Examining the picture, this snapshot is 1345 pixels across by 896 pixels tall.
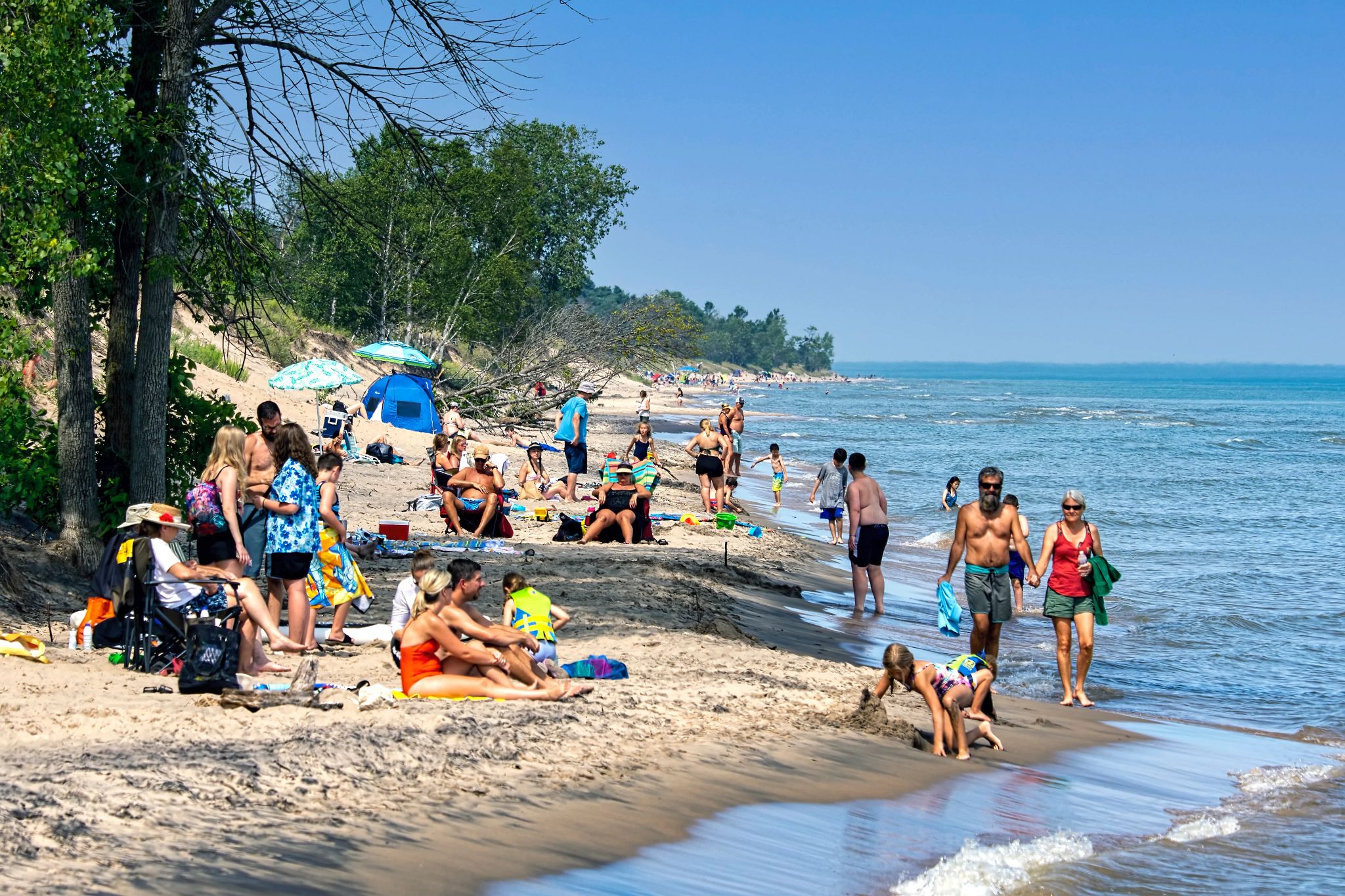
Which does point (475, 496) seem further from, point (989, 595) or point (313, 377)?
point (313, 377)

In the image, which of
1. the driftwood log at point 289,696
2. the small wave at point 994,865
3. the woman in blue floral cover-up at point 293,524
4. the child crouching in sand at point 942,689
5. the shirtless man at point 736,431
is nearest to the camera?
the small wave at point 994,865

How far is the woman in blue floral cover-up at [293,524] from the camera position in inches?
313

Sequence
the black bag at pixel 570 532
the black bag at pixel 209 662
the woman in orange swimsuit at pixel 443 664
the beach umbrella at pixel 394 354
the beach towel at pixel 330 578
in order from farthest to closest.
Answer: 1. the beach umbrella at pixel 394 354
2. the black bag at pixel 570 532
3. the beach towel at pixel 330 578
4. the woman in orange swimsuit at pixel 443 664
5. the black bag at pixel 209 662

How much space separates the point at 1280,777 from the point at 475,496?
27.6ft

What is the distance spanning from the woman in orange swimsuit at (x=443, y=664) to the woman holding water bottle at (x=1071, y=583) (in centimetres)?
410

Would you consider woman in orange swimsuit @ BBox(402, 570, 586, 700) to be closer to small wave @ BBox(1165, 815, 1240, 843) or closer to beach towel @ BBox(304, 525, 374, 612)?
beach towel @ BBox(304, 525, 374, 612)

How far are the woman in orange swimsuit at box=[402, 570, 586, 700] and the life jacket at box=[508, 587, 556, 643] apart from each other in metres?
0.67

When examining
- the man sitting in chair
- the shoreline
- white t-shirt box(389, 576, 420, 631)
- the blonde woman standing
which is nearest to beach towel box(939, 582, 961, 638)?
the shoreline

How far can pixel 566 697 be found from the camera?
7.00 m

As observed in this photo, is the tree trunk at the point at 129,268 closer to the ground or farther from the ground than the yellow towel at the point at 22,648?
farther from the ground

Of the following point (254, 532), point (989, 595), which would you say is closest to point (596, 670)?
point (254, 532)

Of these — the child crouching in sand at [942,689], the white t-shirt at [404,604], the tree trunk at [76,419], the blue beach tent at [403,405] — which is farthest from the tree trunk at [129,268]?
the blue beach tent at [403,405]

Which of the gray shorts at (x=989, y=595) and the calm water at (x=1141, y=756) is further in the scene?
the gray shorts at (x=989, y=595)

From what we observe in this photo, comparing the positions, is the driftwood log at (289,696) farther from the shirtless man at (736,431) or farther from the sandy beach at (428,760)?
the shirtless man at (736,431)
